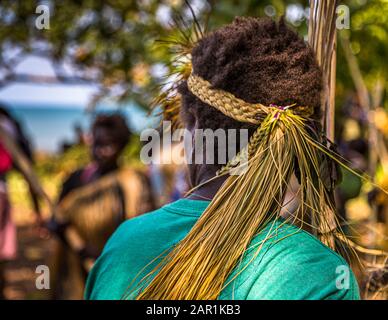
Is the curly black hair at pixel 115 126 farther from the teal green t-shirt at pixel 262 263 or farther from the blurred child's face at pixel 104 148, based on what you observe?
the teal green t-shirt at pixel 262 263

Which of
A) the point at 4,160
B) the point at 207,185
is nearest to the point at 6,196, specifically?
the point at 4,160

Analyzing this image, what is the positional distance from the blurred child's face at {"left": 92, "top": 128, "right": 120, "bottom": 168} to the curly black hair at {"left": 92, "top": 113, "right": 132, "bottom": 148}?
1.1 inches

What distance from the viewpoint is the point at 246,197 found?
1.40 meters

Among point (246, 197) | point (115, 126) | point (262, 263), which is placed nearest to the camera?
point (262, 263)

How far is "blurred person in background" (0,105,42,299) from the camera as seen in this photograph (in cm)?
443

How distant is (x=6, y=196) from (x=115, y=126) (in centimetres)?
95

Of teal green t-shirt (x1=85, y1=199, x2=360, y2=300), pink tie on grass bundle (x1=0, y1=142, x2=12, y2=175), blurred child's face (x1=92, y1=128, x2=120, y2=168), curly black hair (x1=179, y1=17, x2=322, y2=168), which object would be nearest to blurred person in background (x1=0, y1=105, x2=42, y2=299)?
pink tie on grass bundle (x1=0, y1=142, x2=12, y2=175)

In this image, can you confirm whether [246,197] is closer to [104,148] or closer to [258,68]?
[258,68]

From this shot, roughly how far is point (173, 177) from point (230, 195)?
13.6 ft

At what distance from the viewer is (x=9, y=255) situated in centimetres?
451

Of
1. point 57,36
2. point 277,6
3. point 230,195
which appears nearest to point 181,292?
point 230,195

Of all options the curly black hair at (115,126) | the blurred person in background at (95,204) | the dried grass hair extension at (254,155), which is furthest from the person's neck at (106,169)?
the dried grass hair extension at (254,155)

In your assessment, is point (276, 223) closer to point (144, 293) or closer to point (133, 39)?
point (144, 293)
